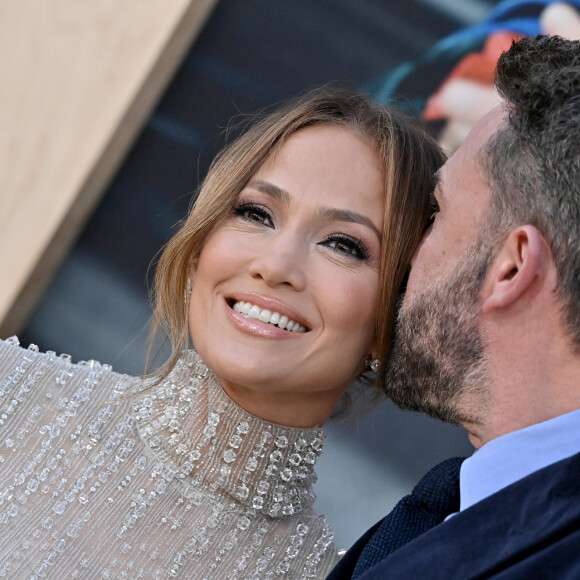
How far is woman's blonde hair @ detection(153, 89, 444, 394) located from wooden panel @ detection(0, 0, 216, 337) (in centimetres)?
145

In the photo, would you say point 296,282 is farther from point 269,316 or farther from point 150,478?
point 150,478

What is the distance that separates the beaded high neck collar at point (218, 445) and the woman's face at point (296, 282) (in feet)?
0.14

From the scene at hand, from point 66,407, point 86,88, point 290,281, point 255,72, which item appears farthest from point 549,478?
point 86,88

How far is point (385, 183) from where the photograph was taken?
6.85 feet

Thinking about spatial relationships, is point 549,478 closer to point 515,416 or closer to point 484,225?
point 515,416

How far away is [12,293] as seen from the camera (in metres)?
3.63

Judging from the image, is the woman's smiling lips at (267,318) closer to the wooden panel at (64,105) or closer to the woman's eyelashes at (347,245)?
the woman's eyelashes at (347,245)

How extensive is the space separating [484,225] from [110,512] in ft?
3.44

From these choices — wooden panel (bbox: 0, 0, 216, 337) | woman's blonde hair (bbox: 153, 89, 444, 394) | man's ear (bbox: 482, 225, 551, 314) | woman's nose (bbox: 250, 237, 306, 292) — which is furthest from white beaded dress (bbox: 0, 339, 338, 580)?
wooden panel (bbox: 0, 0, 216, 337)

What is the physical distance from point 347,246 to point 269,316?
0.89 feet

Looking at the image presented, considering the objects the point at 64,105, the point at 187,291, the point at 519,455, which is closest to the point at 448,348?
the point at 519,455

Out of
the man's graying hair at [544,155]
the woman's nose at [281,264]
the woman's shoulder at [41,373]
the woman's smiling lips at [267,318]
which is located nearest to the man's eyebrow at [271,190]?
the woman's nose at [281,264]

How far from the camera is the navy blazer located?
1.23 m

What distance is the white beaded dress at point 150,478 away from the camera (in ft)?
6.32
